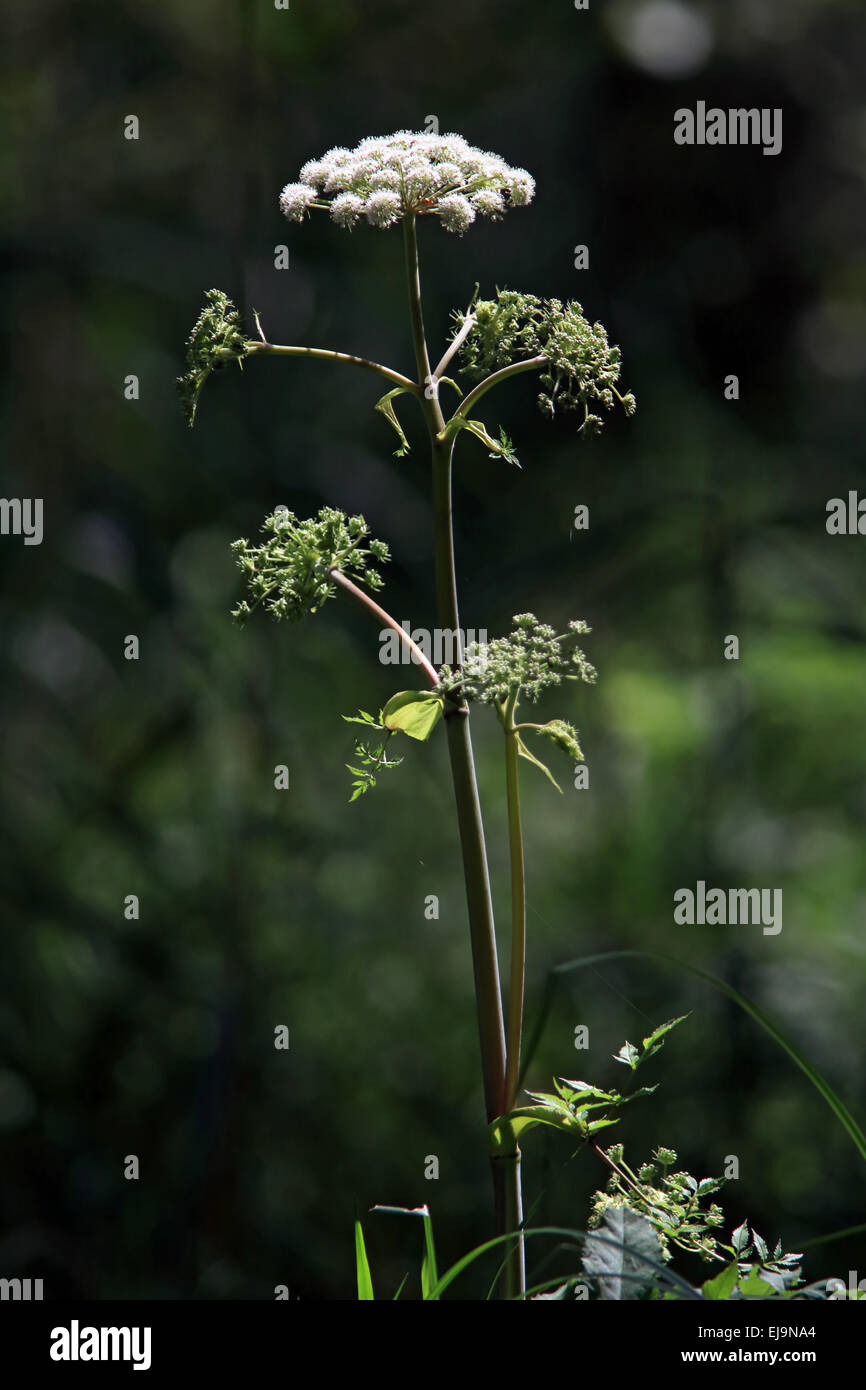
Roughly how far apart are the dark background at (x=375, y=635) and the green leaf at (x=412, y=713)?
47cm

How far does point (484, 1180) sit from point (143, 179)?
1058mm

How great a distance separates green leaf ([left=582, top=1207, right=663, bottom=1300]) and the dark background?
20.8 inches

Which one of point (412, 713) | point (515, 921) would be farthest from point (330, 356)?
point (515, 921)

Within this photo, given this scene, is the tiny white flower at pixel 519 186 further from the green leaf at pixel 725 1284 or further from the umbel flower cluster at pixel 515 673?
the green leaf at pixel 725 1284

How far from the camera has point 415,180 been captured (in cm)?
56

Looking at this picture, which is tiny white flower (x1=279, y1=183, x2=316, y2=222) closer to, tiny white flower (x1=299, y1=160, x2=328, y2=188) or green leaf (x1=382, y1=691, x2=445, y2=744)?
tiny white flower (x1=299, y1=160, x2=328, y2=188)

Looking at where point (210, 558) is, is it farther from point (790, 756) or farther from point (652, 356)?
point (790, 756)

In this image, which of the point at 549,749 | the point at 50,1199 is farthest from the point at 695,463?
the point at 50,1199

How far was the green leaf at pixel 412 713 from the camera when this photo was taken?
590mm

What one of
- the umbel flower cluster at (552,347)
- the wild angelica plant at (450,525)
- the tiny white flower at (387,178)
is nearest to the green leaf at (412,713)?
the wild angelica plant at (450,525)

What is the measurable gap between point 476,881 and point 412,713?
0.10m

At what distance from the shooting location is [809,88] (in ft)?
3.47

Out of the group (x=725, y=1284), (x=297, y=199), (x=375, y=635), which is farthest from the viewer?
(x=375, y=635)

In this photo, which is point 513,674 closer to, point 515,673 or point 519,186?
point 515,673
